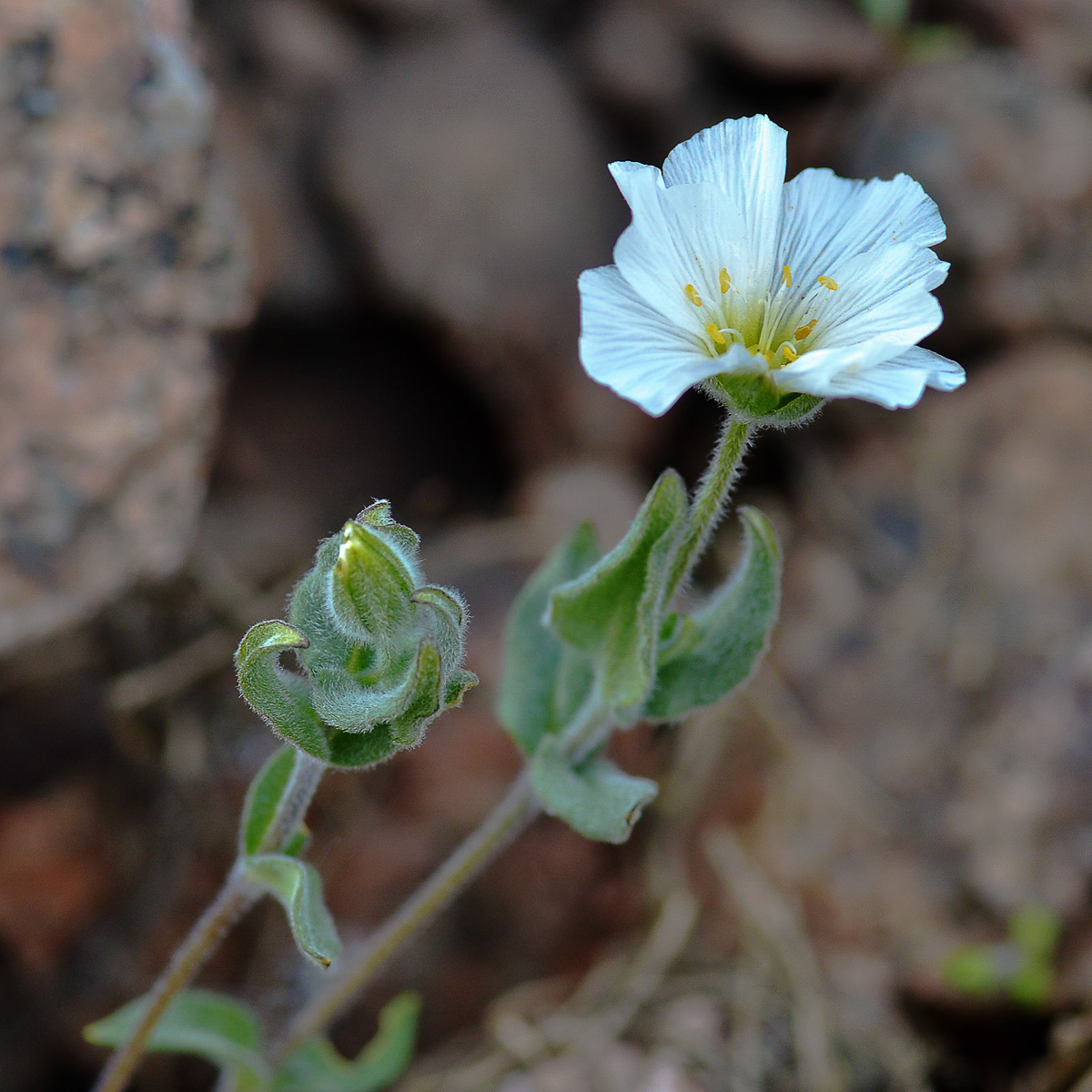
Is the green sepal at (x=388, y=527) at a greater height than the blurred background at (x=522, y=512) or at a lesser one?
greater

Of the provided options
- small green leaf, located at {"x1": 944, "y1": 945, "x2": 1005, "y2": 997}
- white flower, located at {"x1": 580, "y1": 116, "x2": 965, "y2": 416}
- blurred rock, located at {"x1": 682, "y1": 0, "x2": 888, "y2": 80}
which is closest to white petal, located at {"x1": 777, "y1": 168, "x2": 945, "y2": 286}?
white flower, located at {"x1": 580, "y1": 116, "x2": 965, "y2": 416}

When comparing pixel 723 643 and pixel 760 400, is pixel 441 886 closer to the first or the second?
pixel 723 643

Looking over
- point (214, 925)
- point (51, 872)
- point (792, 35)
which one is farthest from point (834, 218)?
point (792, 35)

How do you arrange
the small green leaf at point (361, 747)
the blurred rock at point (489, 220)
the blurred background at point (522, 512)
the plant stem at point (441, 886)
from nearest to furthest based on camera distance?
A: the small green leaf at point (361, 747) < the plant stem at point (441, 886) < the blurred background at point (522, 512) < the blurred rock at point (489, 220)

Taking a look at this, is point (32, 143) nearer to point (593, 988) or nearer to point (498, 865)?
point (498, 865)

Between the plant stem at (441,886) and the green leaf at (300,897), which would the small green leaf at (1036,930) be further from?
the green leaf at (300,897)

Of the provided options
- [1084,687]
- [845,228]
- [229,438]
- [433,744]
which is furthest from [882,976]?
[229,438]

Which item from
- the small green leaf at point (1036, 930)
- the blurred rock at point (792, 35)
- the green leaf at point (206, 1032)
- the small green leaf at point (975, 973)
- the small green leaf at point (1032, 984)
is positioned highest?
the blurred rock at point (792, 35)

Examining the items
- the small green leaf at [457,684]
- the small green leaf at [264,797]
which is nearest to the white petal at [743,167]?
the small green leaf at [457,684]
